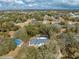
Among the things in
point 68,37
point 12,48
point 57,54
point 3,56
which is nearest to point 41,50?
point 57,54

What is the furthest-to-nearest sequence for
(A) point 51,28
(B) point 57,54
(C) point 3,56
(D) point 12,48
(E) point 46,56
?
1. (A) point 51,28
2. (D) point 12,48
3. (C) point 3,56
4. (B) point 57,54
5. (E) point 46,56

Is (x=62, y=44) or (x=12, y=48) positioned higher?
(x=62, y=44)

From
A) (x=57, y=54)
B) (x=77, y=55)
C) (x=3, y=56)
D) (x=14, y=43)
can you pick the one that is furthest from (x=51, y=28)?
(x=57, y=54)

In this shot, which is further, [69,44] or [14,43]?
[14,43]

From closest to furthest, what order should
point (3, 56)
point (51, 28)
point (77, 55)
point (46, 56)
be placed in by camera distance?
point (46, 56), point (77, 55), point (3, 56), point (51, 28)

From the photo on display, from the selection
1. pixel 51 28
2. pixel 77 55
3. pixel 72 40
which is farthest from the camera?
pixel 51 28

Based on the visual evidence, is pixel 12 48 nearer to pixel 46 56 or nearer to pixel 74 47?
pixel 74 47

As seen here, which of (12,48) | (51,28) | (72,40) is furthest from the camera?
(51,28)

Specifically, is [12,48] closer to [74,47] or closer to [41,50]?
[74,47]

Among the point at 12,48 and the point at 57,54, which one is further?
the point at 12,48
